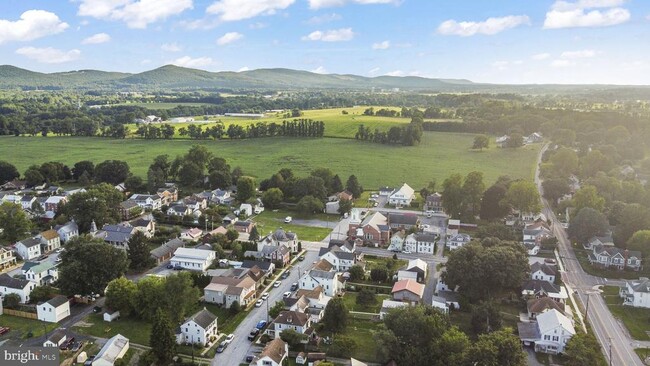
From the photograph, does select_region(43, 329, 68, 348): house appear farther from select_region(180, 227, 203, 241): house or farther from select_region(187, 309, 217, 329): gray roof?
select_region(180, 227, 203, 241): house

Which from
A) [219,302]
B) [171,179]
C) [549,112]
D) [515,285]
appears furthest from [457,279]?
[549,112]

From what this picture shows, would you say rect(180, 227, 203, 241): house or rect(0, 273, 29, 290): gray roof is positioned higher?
rect(0, 273, 29, 290): gray roof

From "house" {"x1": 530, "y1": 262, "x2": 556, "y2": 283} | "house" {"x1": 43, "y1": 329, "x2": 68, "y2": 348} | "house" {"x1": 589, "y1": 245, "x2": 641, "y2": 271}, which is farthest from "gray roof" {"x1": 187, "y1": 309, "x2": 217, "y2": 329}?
"house" {"x1": 589, "y1": 245, "x2": 641, "y2": 271}

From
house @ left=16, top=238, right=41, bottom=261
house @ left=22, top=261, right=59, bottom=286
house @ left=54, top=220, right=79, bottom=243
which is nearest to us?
house @ left=22, top=261, right=59, bottom=286

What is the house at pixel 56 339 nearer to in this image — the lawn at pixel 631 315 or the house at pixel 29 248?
the house at pixel 29 248

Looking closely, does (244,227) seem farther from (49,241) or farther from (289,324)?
(289,324)

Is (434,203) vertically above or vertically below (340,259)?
above

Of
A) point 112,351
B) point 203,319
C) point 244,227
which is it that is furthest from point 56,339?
point 244,227
